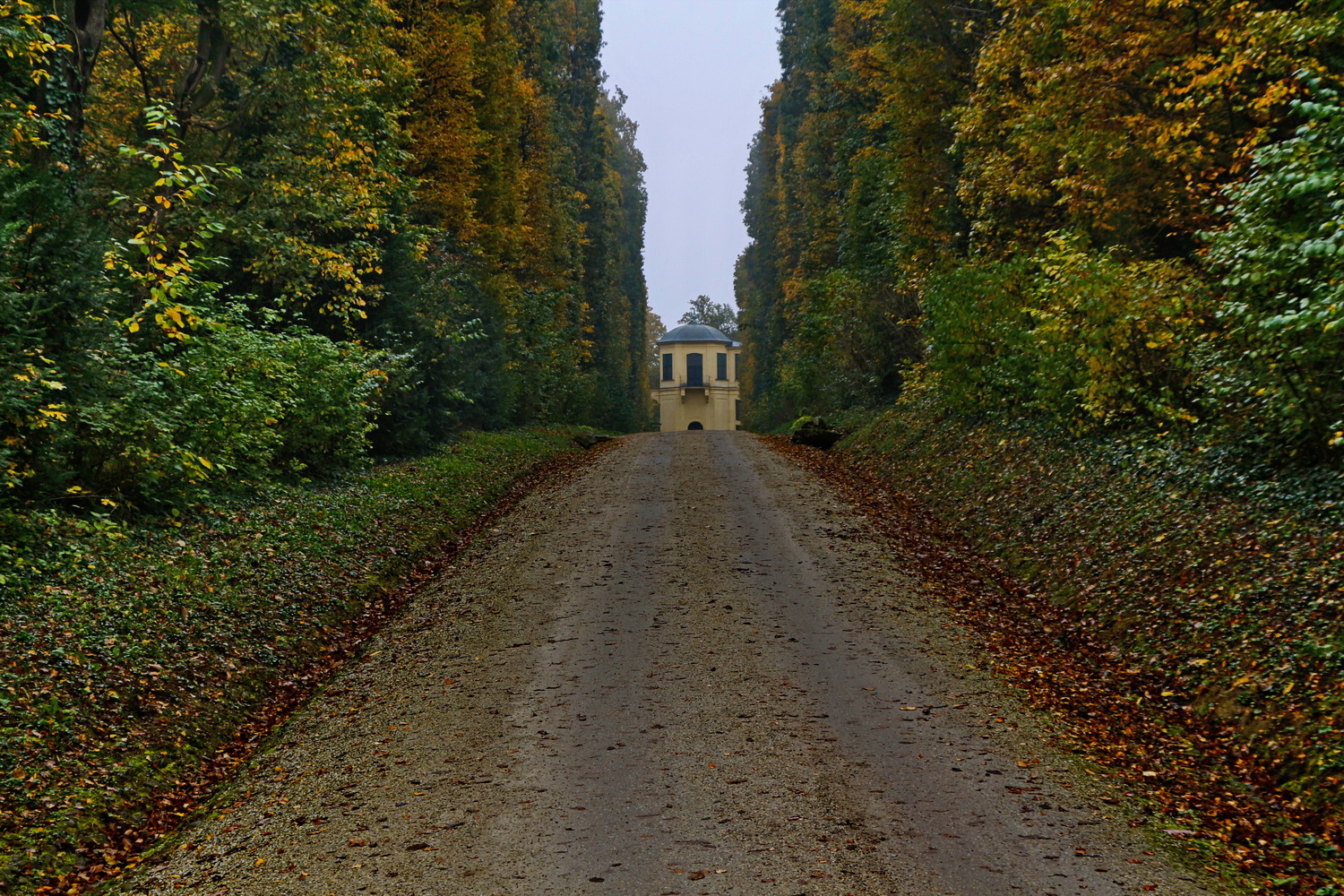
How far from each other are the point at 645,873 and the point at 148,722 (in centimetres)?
393

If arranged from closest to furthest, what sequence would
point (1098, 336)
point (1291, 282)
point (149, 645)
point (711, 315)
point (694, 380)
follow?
point (149, 645), point (1291, 282), point (1098, 336), point (694, 380), point (711, 315)

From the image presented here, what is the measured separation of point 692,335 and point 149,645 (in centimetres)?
6404

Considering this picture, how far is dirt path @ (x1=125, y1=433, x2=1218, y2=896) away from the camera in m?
4.55

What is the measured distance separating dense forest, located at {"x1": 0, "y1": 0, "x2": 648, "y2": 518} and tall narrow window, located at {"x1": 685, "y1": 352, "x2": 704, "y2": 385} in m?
40.8

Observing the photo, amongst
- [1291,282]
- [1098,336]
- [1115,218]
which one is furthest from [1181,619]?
[1115,218]

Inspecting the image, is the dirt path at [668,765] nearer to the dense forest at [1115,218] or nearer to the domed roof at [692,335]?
the dense forest at [1115,218]

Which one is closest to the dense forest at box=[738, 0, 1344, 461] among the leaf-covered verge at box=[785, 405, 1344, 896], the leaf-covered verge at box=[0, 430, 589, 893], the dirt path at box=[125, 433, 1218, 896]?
the leaf-covered verge at box=[785, 405, 1344, 896]

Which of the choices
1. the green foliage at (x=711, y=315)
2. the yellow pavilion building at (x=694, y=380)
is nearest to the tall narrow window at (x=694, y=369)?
the yellow pavilion building at (x=694, y=380)

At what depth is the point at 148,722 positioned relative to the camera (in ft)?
20.8

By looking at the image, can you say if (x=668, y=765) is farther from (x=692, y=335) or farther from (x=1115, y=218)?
(x=692, y=335)

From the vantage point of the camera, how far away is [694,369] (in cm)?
6944

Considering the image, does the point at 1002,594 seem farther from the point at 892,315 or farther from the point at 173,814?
the point at 892,315

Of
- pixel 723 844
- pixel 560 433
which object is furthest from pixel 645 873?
pixel 560 433

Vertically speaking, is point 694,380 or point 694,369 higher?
point 694,369
